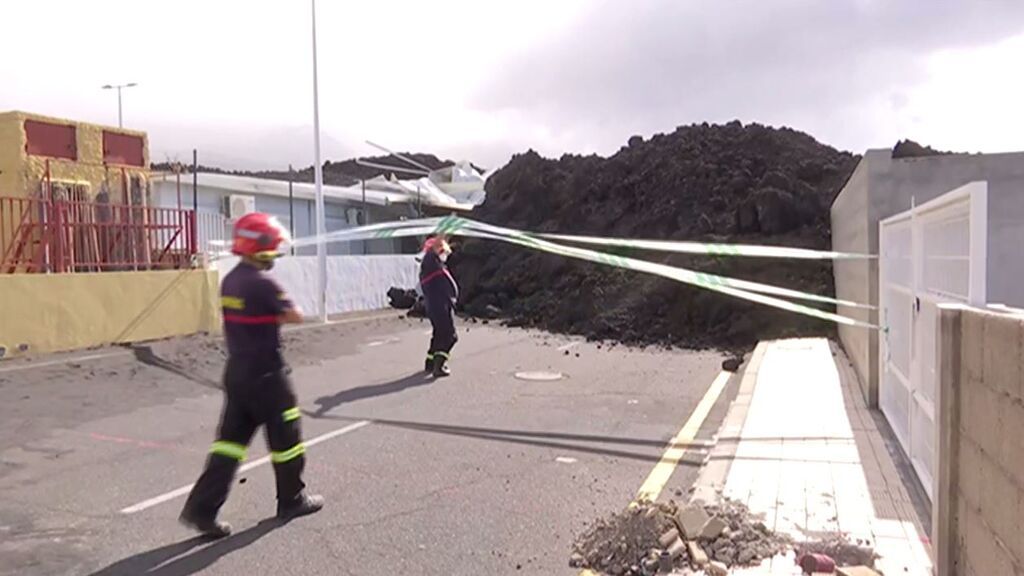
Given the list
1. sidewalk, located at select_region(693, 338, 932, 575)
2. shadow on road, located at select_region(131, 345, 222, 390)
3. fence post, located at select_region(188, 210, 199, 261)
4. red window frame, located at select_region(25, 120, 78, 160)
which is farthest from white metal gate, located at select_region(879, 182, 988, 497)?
red window frame, located at select_region(25, 120, 78, 160)

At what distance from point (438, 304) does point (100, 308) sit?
582cm

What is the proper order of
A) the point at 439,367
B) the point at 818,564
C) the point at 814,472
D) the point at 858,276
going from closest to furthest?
the point at 818,564 < the point at 814,472 < the point at 858,276 < the point at 439,367

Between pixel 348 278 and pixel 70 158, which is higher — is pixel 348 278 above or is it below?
below

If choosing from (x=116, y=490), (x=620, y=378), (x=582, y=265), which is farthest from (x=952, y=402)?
(x=582, y=265)

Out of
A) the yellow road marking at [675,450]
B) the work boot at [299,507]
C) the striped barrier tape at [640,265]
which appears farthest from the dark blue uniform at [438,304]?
the work boot at [299,507]

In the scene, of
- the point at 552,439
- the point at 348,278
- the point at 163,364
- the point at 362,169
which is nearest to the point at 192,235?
the point at 163,364

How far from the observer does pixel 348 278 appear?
75.2 ft

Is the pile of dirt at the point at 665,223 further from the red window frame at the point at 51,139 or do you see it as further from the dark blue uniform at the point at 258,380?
the dark blue uniform at the point at 258,380

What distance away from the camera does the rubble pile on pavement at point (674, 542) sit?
4.43 m

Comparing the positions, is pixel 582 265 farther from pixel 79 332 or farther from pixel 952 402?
pixel 952 402

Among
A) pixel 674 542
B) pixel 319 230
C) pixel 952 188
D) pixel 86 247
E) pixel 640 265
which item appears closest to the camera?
pixel 674 542

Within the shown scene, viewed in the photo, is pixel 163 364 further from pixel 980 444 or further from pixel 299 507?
pixel 980 444

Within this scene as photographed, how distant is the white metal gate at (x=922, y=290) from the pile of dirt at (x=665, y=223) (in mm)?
7975

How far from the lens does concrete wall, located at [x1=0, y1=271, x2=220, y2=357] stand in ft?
40.1
